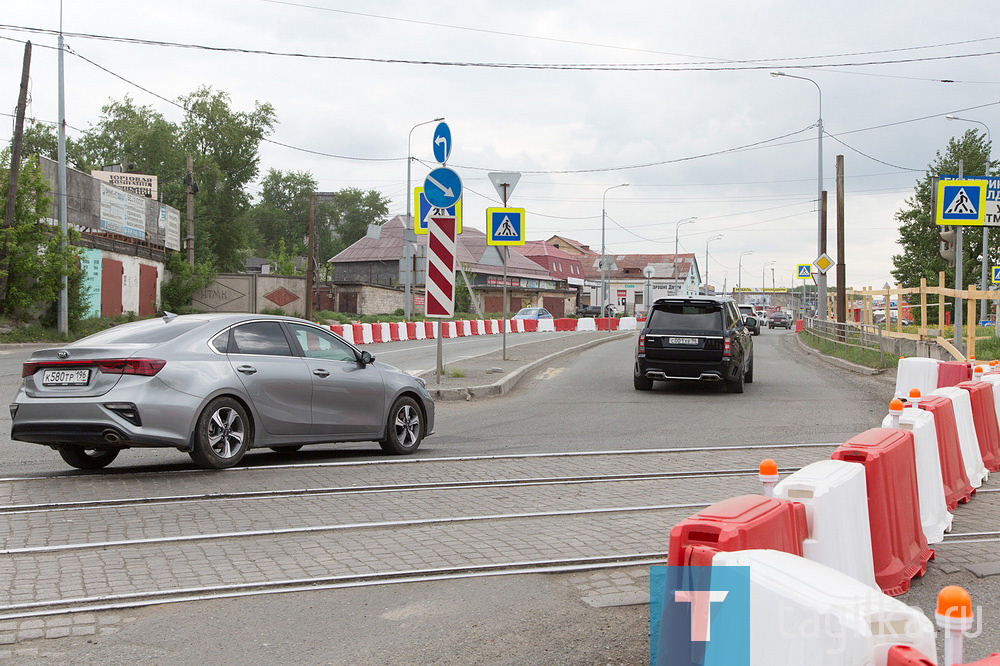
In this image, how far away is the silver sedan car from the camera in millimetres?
7941

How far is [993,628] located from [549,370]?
60.9 feet

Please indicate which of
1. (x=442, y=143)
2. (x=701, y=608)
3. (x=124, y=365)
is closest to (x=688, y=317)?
(x=442, y=143)

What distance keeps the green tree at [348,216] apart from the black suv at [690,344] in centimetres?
10594

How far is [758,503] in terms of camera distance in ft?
12.3

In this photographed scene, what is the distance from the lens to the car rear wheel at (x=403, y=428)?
1017cm

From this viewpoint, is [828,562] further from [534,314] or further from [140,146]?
[140,146]

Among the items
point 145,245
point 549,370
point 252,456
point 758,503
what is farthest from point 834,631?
point 145,245

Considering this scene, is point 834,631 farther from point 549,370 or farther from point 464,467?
point 549,370

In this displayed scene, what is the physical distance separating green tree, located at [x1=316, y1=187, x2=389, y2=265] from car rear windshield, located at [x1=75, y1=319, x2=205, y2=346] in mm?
113884

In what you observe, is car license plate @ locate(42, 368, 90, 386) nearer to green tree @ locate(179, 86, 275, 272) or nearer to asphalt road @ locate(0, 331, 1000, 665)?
asphalt road @ locate(0, 331, 1000, 665)

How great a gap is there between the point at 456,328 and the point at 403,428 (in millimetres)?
38801

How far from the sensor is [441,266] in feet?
51.7

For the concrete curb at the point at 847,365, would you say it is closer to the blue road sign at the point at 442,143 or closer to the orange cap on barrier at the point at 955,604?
the blue road sign at the point at 442,143

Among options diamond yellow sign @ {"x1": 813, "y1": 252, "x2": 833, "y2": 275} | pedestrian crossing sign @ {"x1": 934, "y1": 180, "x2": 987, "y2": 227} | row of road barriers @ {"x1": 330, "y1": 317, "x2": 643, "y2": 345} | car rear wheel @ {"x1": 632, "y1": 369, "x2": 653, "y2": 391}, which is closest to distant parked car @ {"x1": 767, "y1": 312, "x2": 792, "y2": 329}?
row of road barriers @ {"x1": 330, "y1": 317, "x2": 643, "y2": 345}
